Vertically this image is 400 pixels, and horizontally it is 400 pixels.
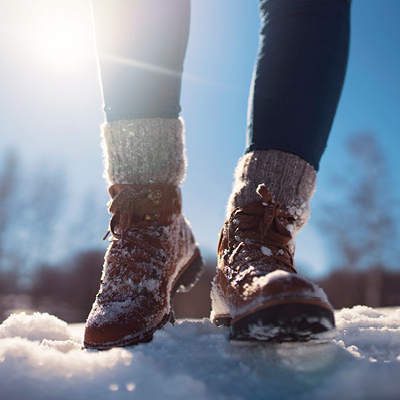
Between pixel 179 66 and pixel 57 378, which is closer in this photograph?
pixel 57 378

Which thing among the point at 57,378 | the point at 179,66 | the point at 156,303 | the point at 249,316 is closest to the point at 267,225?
the point at 249,316

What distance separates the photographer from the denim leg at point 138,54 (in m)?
1.06

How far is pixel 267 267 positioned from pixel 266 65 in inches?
28.9

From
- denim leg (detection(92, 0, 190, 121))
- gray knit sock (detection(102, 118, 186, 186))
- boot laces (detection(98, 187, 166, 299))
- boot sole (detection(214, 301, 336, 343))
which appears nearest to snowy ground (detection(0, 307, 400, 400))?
boot sole (detection(214, 301, 336, 343))

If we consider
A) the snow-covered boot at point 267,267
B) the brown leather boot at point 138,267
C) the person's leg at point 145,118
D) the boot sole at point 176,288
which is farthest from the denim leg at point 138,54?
the boot sole at point 176,288

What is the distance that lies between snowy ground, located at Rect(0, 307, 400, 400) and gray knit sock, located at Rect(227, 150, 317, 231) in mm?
433

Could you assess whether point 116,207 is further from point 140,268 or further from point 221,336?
point 221,336

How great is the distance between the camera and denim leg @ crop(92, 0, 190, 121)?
3.49ft

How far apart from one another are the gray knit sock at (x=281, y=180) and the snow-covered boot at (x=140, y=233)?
29 cm

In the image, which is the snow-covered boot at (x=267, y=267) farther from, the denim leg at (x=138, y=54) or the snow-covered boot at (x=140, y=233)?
the denim leg at (x=138, y=54)

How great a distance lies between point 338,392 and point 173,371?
0.28m

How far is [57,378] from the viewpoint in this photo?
0.46 metres

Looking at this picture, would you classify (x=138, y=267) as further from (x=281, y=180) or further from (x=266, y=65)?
(x=266, y=65)

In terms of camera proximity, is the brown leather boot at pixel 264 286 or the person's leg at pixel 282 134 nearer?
the brown leather boot at pixel 264 286
